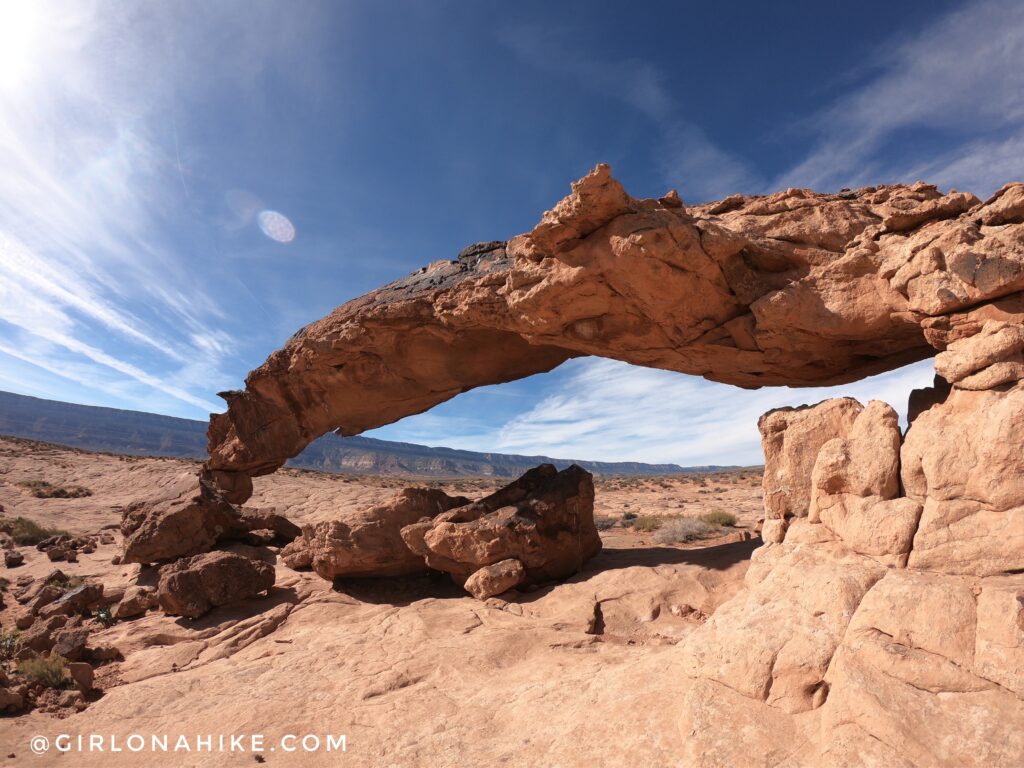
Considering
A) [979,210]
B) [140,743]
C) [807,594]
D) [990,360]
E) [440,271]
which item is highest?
[440,271]

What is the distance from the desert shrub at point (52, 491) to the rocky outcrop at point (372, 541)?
2215cm

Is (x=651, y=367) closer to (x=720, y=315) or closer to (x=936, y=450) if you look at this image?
(x=720, y=315)

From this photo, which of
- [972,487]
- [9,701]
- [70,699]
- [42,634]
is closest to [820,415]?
[972,487]

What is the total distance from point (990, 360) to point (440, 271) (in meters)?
8.50

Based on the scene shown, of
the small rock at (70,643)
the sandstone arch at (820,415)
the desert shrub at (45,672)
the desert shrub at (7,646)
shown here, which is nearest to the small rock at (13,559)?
Answer: the sandstone arch at (820,415)

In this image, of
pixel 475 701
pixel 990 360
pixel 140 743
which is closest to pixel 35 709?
pixel 140 743

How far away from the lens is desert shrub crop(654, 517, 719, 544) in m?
13.0

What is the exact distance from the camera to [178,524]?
11289 mm

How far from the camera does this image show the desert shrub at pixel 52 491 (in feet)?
79.1

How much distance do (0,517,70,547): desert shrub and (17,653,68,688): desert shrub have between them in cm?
1212

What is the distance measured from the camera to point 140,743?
5473 mm

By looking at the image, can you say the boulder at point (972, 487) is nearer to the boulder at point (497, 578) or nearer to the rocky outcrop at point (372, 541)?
the boulder at point (497, 578)

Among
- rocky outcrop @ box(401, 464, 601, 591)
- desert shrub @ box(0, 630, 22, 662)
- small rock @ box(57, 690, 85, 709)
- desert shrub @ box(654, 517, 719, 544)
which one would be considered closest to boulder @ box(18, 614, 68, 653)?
desert shrub @ box(0, 630, 22, 662)

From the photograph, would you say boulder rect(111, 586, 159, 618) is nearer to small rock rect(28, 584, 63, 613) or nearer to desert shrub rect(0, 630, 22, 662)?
small rock rect(28, 584, 63, 613)
